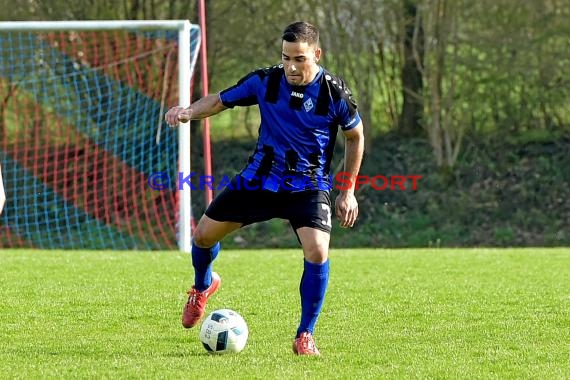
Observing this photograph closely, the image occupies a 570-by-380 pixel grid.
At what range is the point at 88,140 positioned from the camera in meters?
16.4

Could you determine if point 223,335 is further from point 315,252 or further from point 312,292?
point 315,252

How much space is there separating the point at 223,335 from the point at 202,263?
0.79 metres

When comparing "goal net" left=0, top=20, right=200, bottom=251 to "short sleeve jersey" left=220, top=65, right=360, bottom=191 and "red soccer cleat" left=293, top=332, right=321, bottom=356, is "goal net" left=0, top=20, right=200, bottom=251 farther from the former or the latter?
"red soccer cleat" left=293, top=332, right=321, bottom=356

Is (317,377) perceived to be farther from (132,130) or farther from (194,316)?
(132,130)

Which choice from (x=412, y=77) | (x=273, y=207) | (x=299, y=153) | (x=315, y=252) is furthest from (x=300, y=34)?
(x=412, y=77)

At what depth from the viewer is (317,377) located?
4.91m

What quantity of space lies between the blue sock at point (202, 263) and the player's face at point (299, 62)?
115 centimetres

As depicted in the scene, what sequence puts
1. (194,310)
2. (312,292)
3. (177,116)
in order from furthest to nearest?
1. (194,310)
2. (177,116)
3. (312,292)

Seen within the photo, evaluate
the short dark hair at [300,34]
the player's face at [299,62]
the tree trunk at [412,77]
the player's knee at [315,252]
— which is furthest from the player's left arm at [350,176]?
the tree trunk at [412,77]

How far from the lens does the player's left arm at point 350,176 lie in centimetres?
578

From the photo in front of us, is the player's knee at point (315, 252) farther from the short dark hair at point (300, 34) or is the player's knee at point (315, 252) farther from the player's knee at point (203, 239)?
the short dark hair at point (300, 34)

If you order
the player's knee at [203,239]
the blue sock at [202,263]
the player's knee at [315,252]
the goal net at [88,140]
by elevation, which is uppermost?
the player's knee at [315,252]

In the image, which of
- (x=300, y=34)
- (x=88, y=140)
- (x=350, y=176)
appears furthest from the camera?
(x=88, y=140)

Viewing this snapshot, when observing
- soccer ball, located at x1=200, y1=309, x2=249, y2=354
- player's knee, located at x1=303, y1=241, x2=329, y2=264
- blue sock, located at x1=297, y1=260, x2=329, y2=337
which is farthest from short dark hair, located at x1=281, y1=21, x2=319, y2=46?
soccer ball, located at x1=200, y1=309, x2=249, y2=354
